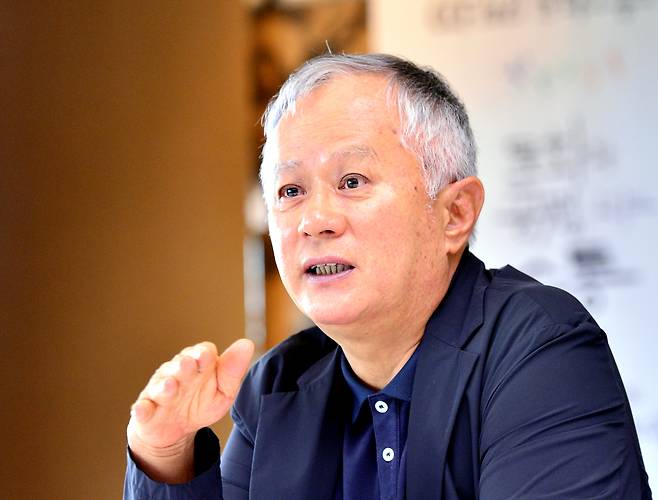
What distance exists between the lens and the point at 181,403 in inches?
56.1

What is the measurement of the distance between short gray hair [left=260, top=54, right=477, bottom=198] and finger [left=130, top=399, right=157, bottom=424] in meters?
0.49

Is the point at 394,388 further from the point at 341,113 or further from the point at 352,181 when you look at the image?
the point at 341,113

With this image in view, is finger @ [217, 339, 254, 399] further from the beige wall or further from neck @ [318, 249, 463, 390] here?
the beige wall

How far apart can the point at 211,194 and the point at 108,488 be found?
120 centimetres

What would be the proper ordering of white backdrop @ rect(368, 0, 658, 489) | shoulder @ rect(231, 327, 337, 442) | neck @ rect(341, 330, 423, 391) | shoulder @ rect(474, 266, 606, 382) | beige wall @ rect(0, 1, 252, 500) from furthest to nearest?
white backdrop @ rect(368, 0, 658, 489) < beige wall @ rect(0, 1, 252, 500) < shoulder @ rect(231, 327, 337, 442) < neck @ rect(341, 330, 423, 391) < shoulder @ rect(474, 266, 606, 382)

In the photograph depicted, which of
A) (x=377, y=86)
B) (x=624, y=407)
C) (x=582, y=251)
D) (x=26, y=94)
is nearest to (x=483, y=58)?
(x=582, y=251)

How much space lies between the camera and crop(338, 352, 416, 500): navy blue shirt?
4.85 ft

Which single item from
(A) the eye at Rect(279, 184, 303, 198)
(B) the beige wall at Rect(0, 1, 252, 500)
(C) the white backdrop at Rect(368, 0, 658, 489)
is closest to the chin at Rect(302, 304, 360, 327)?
(A) the eye at Rect(279, 184, 303, 198)

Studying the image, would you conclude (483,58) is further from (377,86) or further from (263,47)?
(377,86)

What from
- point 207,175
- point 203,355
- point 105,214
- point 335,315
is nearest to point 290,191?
point 335,315

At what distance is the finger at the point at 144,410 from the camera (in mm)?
1385

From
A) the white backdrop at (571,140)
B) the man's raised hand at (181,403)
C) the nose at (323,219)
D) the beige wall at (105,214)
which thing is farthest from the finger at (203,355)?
the white backdrop at (571,140)

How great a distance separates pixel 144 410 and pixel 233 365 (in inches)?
5.9

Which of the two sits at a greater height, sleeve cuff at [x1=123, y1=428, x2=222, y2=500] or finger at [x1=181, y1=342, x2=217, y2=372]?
finger at [x1=181, y1=342, x2=217, y2=372]
